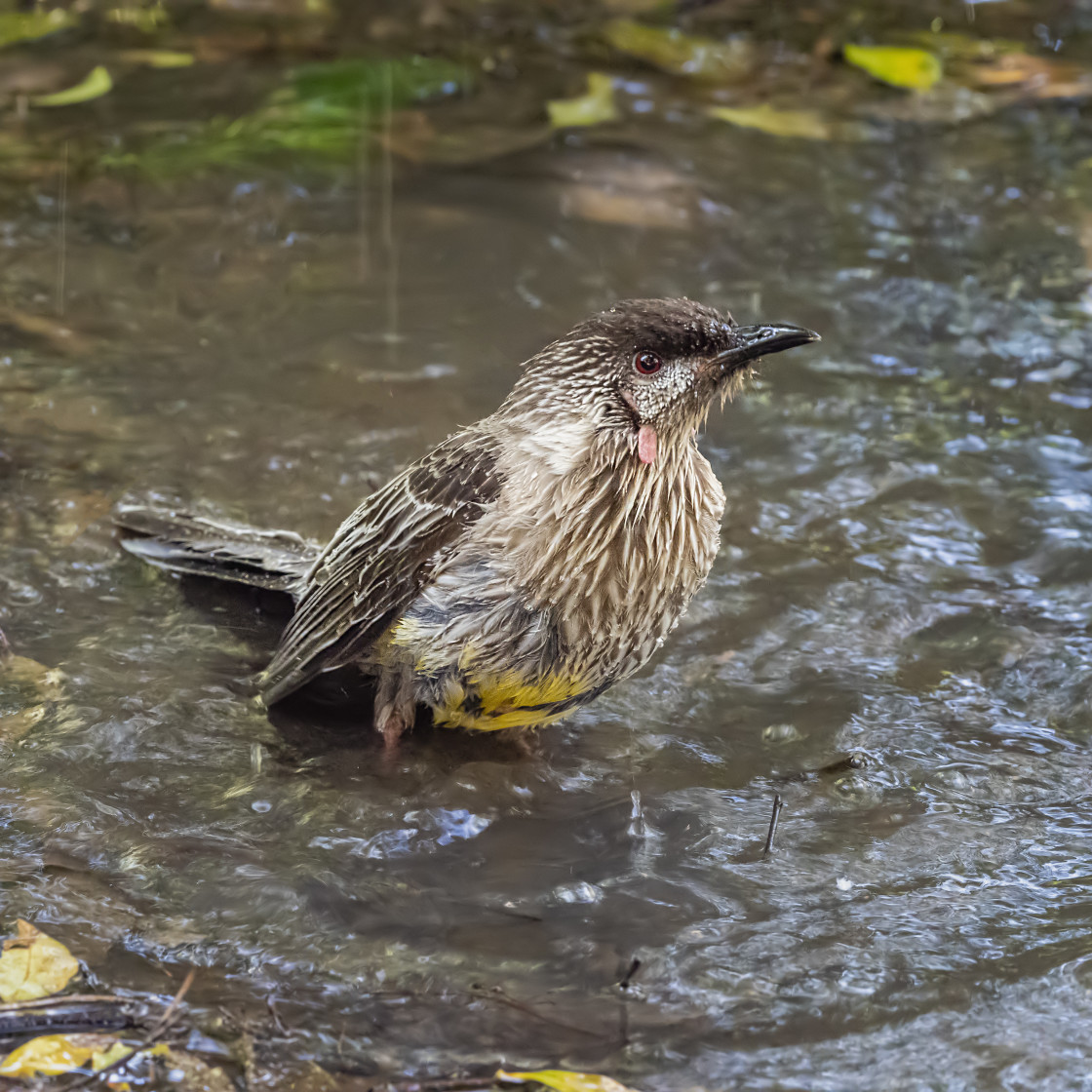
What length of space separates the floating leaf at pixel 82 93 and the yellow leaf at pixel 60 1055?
24.5 feet

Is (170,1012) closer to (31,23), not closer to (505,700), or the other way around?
(505,700)

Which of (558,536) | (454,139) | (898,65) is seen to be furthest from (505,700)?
(898,65)

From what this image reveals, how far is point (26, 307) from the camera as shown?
7051mm

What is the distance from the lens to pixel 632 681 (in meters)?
5.18

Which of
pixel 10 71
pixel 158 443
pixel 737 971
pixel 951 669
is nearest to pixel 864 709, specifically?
pixel 951 669

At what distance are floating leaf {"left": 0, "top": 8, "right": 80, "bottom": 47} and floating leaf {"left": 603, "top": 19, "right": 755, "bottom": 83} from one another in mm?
4064

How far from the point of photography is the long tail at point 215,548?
520cm

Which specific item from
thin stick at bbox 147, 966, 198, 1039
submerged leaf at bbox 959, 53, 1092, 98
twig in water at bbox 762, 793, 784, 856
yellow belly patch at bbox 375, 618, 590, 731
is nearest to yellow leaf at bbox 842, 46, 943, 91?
submerged leaf at bbox 959, 53, 1092, 98

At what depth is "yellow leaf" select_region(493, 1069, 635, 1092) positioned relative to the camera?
3.10 meters

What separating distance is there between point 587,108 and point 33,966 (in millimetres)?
7431

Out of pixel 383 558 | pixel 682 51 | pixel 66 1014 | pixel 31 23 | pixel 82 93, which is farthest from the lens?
pixel 682 51

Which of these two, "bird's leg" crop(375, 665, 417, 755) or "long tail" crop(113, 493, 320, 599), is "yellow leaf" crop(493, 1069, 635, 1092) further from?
"long tail" crop(113, 493, 320, 599)

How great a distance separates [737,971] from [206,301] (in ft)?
16.5

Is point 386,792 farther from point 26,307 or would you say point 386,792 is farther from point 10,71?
point 10,71
